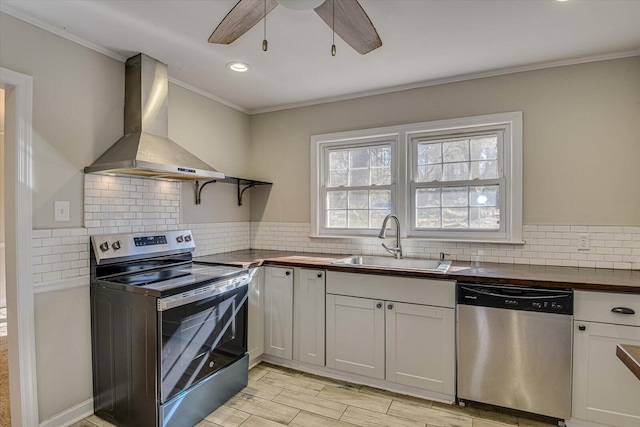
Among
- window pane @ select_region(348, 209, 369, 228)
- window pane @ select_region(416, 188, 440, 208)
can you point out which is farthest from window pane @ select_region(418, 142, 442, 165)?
window pane @ select_region(348, 209, 369, 228)

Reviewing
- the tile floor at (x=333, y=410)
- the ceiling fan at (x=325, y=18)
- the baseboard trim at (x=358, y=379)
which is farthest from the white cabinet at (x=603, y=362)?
the ceiling fan at (x=325, y=18)

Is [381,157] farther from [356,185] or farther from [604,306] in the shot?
[604,306]

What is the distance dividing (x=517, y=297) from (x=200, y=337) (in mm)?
1962

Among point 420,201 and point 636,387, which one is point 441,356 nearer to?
point 636,387

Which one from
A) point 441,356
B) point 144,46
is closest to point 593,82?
point 441,356

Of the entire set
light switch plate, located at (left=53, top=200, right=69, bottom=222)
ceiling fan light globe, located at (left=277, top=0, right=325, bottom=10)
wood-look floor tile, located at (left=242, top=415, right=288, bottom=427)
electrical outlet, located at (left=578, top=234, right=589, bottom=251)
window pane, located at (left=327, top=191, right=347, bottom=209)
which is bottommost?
wood-look floor tile, located at (left=242, top=415, right=288, bottom=427)

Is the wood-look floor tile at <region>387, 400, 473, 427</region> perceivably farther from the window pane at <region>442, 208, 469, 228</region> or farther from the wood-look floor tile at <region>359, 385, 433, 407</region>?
the window pane at <region>442, 208, 469, 228</region>

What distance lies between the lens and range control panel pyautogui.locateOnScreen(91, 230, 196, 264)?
86.5 inches

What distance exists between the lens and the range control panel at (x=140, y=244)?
2.20 meters

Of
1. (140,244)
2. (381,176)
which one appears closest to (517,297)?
(381,176)

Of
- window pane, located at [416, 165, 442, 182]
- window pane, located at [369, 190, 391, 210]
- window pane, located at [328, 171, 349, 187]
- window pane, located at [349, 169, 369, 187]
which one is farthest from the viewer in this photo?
window pane, located at [328, 171, 349, 187]

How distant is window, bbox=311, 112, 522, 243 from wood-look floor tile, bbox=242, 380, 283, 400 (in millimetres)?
1423

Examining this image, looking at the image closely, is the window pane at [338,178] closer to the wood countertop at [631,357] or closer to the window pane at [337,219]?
the window pane at [337,219]

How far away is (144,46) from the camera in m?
2.31
